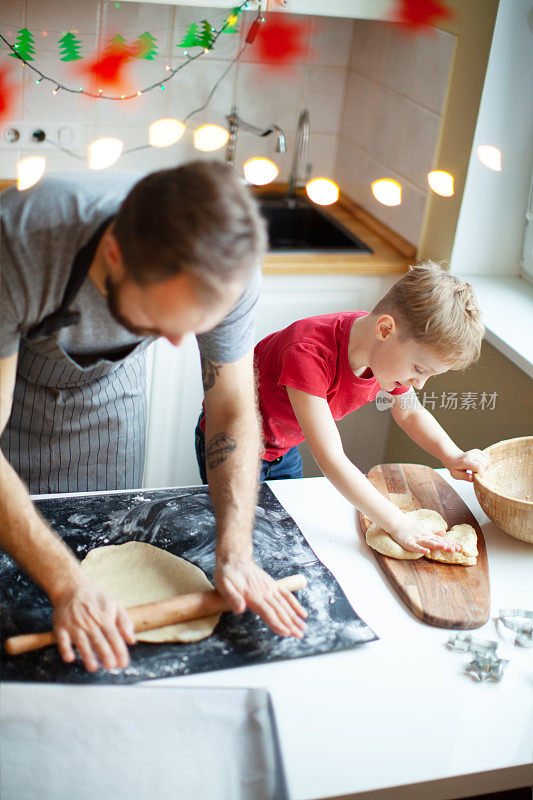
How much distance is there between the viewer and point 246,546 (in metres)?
1.09

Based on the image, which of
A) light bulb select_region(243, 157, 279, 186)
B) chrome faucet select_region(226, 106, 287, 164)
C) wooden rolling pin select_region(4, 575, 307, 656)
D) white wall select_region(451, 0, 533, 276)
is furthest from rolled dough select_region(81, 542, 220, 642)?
light bulb select_region(243, 157, 279, 186)

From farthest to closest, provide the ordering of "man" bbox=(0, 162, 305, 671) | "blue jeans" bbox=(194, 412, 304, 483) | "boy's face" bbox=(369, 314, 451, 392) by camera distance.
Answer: "blue jeans" bbox=(194, 412, 304, 483), "boy's face" bbox=(369, 314, 451, 392), "man" bbox=(0, 162, 305, 671)

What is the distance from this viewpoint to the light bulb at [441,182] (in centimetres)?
209

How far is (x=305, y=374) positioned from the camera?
4.45ft

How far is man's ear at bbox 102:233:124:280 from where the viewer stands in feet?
2.83

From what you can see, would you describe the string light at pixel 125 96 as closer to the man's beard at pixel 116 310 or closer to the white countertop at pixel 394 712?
the man's beard at pixel 116 310

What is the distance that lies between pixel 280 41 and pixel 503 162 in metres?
0.81

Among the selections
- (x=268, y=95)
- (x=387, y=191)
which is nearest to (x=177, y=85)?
(x=268, y=95)

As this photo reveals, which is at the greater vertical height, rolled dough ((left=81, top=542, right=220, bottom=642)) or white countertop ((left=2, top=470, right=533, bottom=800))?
rolled dough ((left=81, top=542, right=220, bottom=642))

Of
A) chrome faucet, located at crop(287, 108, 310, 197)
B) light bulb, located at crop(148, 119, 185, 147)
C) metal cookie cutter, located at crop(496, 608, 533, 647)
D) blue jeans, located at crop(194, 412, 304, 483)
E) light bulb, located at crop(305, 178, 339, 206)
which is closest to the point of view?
metal cookie cutter, located at crop(496, 608, 533, 647)

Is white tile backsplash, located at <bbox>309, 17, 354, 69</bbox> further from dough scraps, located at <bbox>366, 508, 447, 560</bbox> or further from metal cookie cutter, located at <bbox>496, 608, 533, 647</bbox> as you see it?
metal cookie cutter, located at <bbox>496, 608, 533, 647</bbox>

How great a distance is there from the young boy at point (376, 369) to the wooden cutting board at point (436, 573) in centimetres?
4

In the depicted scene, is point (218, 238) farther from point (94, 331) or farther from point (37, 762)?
point (37, 762)

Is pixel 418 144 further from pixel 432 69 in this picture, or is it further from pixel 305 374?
pixel 305 374
